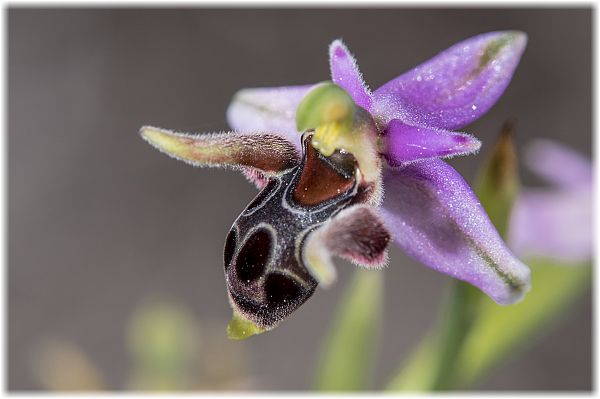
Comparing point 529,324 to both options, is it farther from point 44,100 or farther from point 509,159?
→ point 44,100

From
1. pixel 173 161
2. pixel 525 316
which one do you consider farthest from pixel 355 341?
pixel 173 161

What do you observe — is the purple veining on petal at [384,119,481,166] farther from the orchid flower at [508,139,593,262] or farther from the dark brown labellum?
the orchid flower at [508,139,593,262]

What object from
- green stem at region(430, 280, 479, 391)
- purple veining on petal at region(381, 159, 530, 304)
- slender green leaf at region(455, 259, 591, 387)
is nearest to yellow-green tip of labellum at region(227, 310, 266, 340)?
purple veining on petal at region(381, 159, 530, 304)

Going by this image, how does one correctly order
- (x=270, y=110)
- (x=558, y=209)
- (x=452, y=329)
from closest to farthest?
(x=270, y=110) < (x=452, y=329) < (x=558, y=209)

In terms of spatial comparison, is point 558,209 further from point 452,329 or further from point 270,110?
point 270,110

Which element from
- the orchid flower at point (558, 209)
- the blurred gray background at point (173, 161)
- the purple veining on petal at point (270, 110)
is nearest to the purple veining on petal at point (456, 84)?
the purple veining on petal at point (270, 110)

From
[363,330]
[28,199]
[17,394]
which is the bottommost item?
[17,394]

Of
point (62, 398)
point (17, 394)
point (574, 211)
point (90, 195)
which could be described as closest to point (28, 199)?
point (90, 195)
